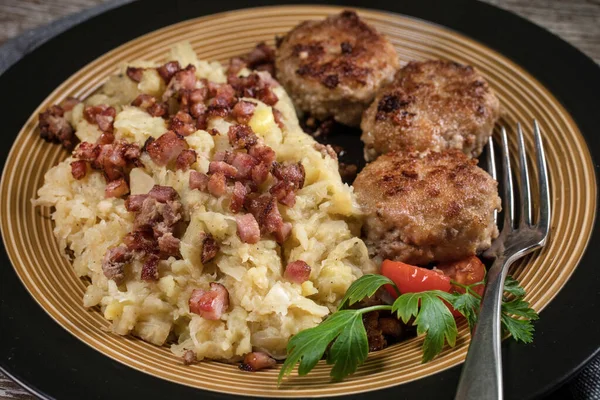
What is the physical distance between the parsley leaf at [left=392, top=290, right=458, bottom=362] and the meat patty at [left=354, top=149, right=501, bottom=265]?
62 cm

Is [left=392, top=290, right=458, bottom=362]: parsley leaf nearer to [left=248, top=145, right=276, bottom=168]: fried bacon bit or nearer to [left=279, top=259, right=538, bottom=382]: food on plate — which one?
[left=279, top=259, right=538, bottom=382]: food on plate

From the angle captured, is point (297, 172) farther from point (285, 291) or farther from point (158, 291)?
point (158, 291)

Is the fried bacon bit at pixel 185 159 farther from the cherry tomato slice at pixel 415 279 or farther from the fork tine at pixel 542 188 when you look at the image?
the fork tine at pixel 542 188

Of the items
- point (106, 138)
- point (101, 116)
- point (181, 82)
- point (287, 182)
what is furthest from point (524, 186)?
point (101, 116)

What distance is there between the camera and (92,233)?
4258mm

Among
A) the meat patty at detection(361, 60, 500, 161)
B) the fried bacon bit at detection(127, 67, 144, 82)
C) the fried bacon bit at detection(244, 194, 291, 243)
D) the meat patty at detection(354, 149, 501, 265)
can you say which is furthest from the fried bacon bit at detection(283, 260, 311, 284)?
the fried bacon bit at detection(127, 67, 144, 82)

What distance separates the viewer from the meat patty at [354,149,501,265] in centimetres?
414

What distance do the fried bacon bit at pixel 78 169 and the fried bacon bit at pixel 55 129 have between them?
A: 2.20 ft

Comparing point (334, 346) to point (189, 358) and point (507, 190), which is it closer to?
point (189, 358)

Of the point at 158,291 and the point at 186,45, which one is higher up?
the point at 186,45

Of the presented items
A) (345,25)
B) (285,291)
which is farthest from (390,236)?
(345,25)

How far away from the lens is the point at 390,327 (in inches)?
157

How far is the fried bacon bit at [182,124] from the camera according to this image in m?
4.55

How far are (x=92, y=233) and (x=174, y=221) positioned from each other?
63cm
